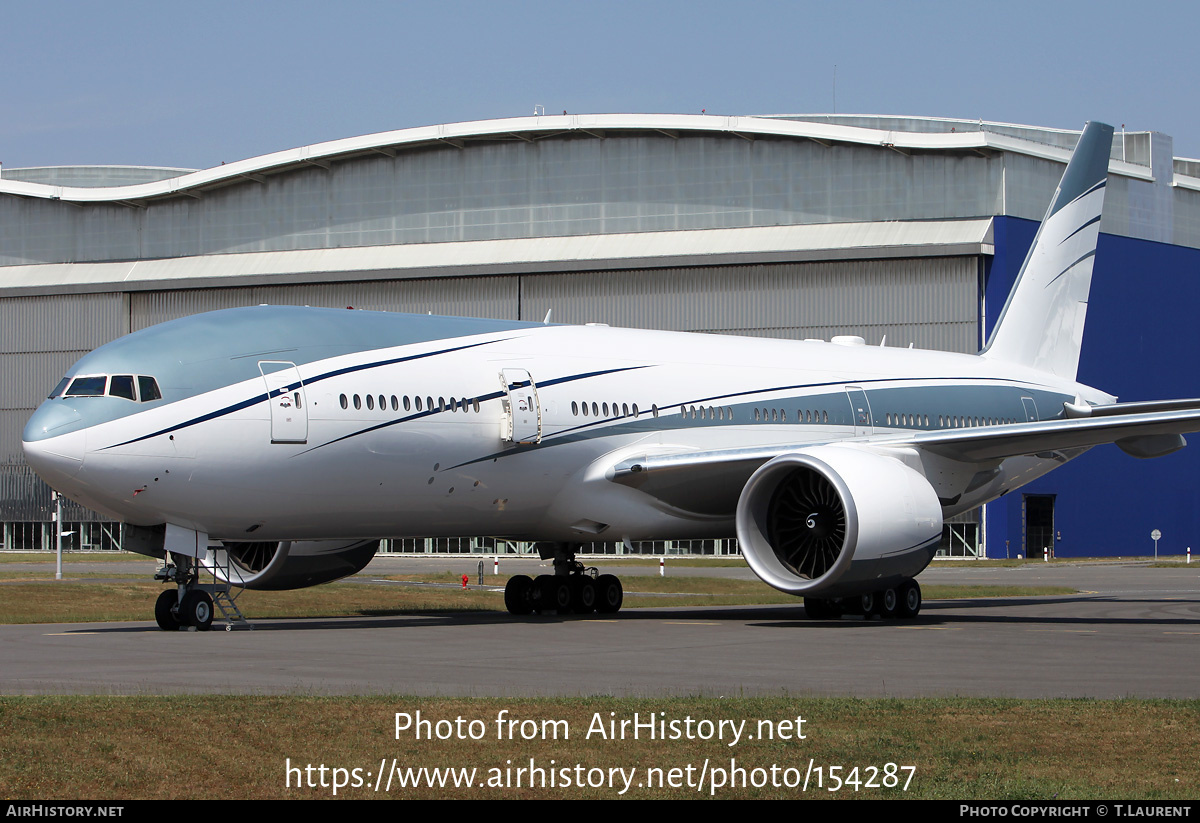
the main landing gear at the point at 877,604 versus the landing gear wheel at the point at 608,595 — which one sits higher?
the main landing gear at the point at 877,604

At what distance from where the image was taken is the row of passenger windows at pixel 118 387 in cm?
1809

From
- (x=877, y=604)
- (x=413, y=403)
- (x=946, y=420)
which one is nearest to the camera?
(x=413, y=403)

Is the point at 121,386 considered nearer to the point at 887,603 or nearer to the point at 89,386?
the point at 89,386

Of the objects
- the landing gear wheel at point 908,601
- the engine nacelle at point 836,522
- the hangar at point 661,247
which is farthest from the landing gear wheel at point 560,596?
the hangar at point 661,247

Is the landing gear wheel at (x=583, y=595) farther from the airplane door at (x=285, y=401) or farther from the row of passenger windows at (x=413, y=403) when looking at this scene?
the airplane door at (x=285, y=401)

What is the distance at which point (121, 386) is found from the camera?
18141mm

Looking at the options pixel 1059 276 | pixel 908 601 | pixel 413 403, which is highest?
pixel 1059 276

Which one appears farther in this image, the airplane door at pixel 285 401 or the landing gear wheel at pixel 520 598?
the landing gear wheel at pixel 520 598

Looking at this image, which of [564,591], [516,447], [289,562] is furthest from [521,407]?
[564,591]

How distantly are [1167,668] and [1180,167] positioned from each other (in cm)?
5916

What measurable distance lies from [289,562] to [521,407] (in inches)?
175

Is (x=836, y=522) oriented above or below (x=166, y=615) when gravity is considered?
above

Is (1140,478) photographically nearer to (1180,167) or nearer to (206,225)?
(1180,167)

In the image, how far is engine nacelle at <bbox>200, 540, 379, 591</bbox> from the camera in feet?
72.1
